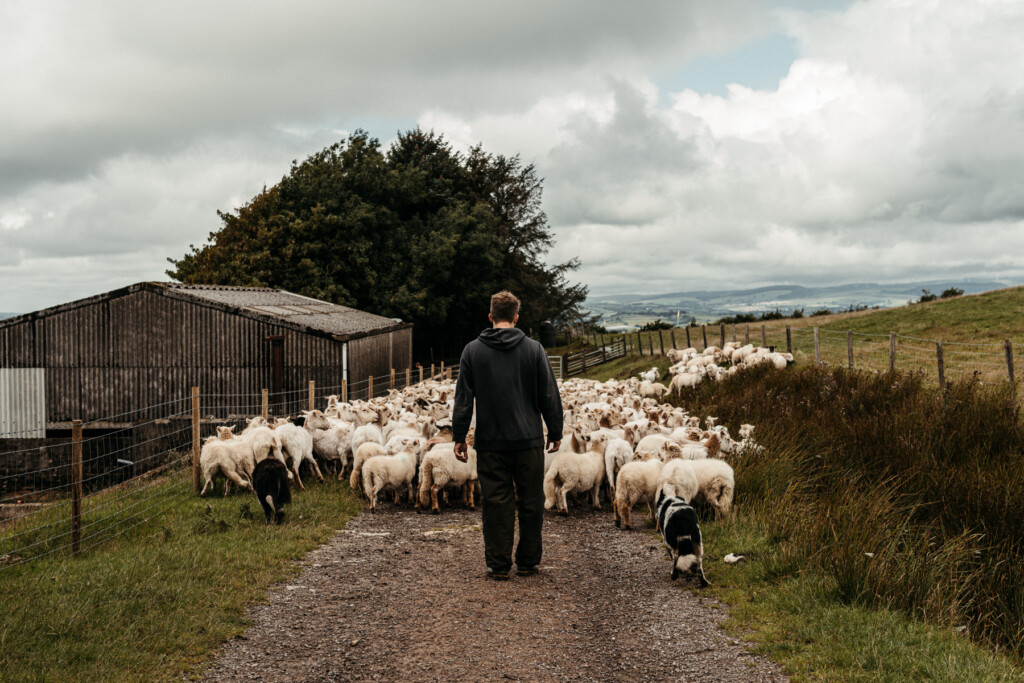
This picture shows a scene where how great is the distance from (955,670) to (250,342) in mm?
24161

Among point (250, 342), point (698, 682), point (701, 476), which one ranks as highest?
point (250, 342)

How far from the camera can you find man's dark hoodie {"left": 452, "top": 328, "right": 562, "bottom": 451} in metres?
6.95

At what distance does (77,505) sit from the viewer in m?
7.95

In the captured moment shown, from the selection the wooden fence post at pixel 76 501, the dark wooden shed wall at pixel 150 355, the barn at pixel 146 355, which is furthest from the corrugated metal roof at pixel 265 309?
the wooden fence post at pixel 76 501

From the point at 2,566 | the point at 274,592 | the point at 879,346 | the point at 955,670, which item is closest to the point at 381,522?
the point at 274,592

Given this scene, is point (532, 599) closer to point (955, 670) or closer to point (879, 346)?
point (955, 670)

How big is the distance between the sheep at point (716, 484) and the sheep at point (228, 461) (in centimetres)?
657

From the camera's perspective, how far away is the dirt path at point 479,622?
17.0 ft

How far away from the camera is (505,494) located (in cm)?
706

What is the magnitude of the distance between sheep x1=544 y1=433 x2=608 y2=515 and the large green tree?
32631mm

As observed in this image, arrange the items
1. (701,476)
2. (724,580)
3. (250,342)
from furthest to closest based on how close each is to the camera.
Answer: (250,342) < (701,476) < (724,580)

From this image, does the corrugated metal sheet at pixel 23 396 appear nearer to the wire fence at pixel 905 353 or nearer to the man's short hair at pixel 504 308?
the man's short hair at pixel 504 308

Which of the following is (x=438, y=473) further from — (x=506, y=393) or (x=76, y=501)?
(x=76, y=501)

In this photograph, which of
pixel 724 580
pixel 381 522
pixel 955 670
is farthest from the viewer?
pixel 381 522
